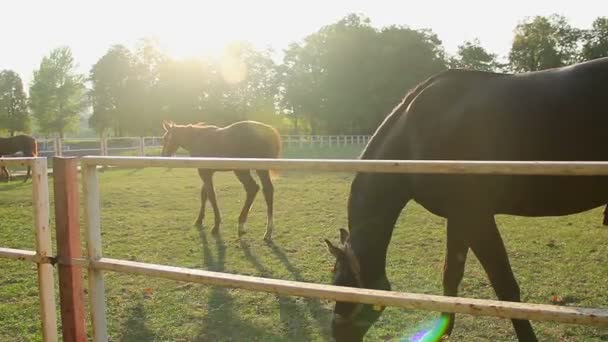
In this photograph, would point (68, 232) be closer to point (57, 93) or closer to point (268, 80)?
point (57, 93)

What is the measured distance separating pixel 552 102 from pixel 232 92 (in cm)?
4893

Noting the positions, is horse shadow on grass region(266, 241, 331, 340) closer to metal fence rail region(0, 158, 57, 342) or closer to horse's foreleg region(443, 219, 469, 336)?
horse's foreleg region(443, 219, 469, 336)

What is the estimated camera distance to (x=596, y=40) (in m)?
54.1

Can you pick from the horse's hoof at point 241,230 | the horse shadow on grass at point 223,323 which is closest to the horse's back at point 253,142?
the horse's hoof at point 241,230

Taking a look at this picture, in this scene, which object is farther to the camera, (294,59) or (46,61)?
(294,59)

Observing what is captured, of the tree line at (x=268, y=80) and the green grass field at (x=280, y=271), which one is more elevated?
the tree line at (x=268, y=80)

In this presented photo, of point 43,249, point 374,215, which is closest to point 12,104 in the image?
point 43,249

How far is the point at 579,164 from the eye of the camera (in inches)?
56.6

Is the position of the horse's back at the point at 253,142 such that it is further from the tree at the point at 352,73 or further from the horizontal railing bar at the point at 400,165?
the tree at the point at 352,73

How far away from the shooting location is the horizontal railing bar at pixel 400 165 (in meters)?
1.45

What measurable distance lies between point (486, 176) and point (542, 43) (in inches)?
2295

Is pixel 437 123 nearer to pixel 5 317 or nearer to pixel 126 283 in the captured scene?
pixel 126 283

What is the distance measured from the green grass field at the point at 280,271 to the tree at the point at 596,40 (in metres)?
51.9

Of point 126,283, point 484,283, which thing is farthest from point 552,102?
point 126,283
